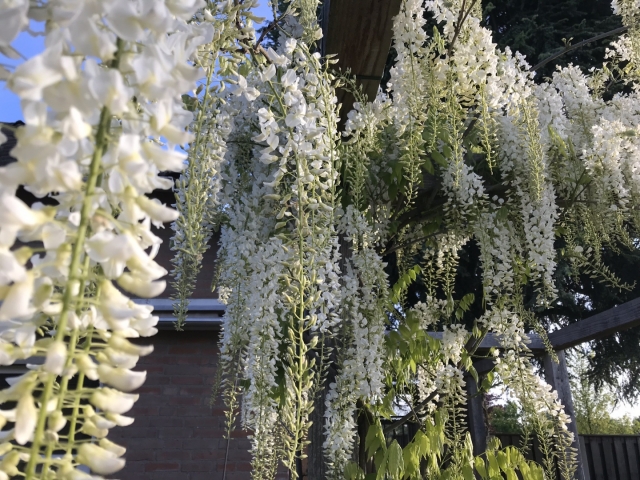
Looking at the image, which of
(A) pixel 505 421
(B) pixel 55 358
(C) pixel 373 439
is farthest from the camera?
(A) pixel 505 421

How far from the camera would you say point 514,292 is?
2242mm

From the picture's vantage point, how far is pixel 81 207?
455 millimetres

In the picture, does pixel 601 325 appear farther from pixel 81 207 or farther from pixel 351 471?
pixel 81 207

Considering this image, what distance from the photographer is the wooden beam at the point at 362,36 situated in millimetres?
1606

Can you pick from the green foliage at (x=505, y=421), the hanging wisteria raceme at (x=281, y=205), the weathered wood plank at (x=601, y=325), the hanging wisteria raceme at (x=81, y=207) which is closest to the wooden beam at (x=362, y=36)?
the hanging wisteria raceme at (x=281, y=205)

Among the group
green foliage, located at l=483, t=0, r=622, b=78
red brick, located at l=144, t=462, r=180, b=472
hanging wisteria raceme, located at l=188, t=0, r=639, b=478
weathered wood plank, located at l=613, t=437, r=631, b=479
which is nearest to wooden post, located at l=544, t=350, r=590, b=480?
hanging wisteria raceme, located at l=188, t=0, r=639, b=478

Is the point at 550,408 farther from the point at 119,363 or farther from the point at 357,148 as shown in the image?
the point at 119,363

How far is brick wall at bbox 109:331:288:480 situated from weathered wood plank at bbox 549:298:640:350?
1956mm

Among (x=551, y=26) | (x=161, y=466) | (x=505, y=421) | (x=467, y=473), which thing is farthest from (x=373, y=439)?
(x=505, y=421)

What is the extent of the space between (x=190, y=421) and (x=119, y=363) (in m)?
3.53

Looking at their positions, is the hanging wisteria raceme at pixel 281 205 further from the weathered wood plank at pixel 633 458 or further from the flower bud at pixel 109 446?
the weathered wood plank at pixel 633 458

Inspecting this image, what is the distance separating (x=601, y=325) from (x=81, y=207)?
328 centimetres

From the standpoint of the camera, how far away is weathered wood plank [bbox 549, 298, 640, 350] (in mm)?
2988

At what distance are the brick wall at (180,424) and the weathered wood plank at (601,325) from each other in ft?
6.42
